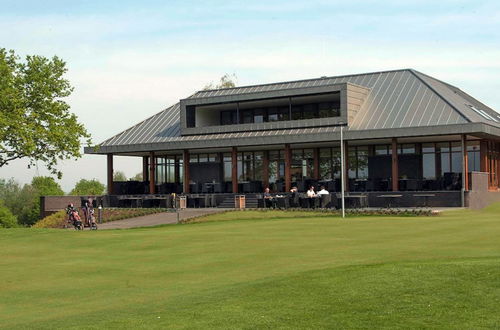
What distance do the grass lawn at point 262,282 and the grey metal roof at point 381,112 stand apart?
67.4 ft

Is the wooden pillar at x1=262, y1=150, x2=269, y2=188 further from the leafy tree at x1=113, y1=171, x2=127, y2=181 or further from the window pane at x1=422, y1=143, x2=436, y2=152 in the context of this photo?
the leafy tree at x1=113, y1=171, x2=127, y2=181

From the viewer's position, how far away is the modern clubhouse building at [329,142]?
42281 millimetres

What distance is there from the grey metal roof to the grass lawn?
20556 millimetres

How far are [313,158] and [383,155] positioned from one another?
4863mm

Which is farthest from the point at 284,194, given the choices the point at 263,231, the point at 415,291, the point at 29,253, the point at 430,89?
the point at 415,291

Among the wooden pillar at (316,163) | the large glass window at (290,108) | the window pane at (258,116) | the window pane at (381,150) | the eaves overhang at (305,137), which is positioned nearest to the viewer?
the eaves overhang at (305,137)

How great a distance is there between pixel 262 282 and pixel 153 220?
27.4 metres

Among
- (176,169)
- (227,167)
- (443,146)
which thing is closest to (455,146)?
(443,146)

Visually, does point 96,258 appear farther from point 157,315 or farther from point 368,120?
point 368,120

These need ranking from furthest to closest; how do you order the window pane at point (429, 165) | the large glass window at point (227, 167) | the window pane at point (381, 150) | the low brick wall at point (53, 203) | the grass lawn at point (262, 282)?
the large glass window at point (227, 167), the low brick wall at point (53, 203), the window pane at point (381, 150), the window pane at point (429, 165), the grass lawn at point (262, 282)

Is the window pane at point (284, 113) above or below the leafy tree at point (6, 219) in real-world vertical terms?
above

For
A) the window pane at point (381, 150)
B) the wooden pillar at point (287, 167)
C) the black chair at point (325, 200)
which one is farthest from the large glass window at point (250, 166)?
the black chair at point (325, 200)

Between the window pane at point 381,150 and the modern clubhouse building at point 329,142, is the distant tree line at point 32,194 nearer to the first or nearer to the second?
the modern clubhouse building at point 329,142

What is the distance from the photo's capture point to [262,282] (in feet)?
43.3
